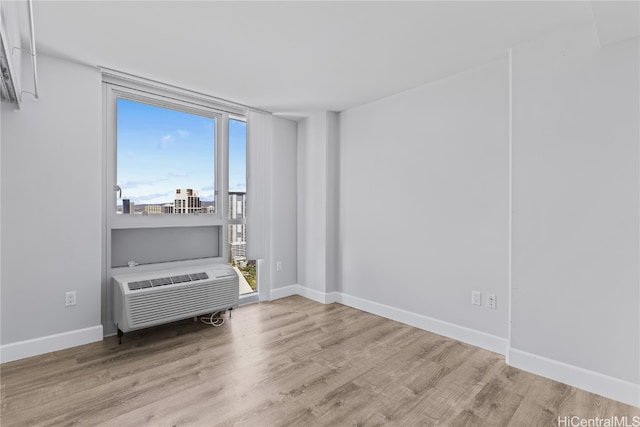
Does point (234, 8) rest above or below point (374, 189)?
above

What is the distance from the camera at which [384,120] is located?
→ 3.42 metres

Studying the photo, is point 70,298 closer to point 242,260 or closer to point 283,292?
point 242,260

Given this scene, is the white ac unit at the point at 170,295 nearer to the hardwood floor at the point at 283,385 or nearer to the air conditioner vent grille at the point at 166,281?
the air conditioner vent grille at the point at 166,281

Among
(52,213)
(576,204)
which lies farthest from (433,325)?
(52,213)

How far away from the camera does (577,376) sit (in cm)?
206

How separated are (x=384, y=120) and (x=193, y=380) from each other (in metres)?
2.92

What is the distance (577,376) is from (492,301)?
2.25 feet

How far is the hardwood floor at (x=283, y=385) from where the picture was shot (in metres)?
1.77

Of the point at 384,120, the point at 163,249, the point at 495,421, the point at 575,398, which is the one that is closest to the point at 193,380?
the point at 163,249

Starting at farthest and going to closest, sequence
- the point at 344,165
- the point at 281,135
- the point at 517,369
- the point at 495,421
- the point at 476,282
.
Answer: the point at 281,135
the point at 344,165
the point at 476,282
the point at 517,369
the point at 495,421

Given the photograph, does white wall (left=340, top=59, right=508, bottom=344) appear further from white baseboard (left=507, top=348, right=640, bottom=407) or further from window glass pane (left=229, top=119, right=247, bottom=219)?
window glass pane (left=229, top=119, right=247, bottom=219)

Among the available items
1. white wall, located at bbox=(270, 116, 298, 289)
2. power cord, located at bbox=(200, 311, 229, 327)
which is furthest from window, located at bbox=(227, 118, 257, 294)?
power cord, located at bbox=(200, 311, 229, 327)

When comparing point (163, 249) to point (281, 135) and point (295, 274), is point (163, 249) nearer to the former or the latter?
point (295, 274)

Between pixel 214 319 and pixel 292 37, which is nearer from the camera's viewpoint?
pixel 292 37
